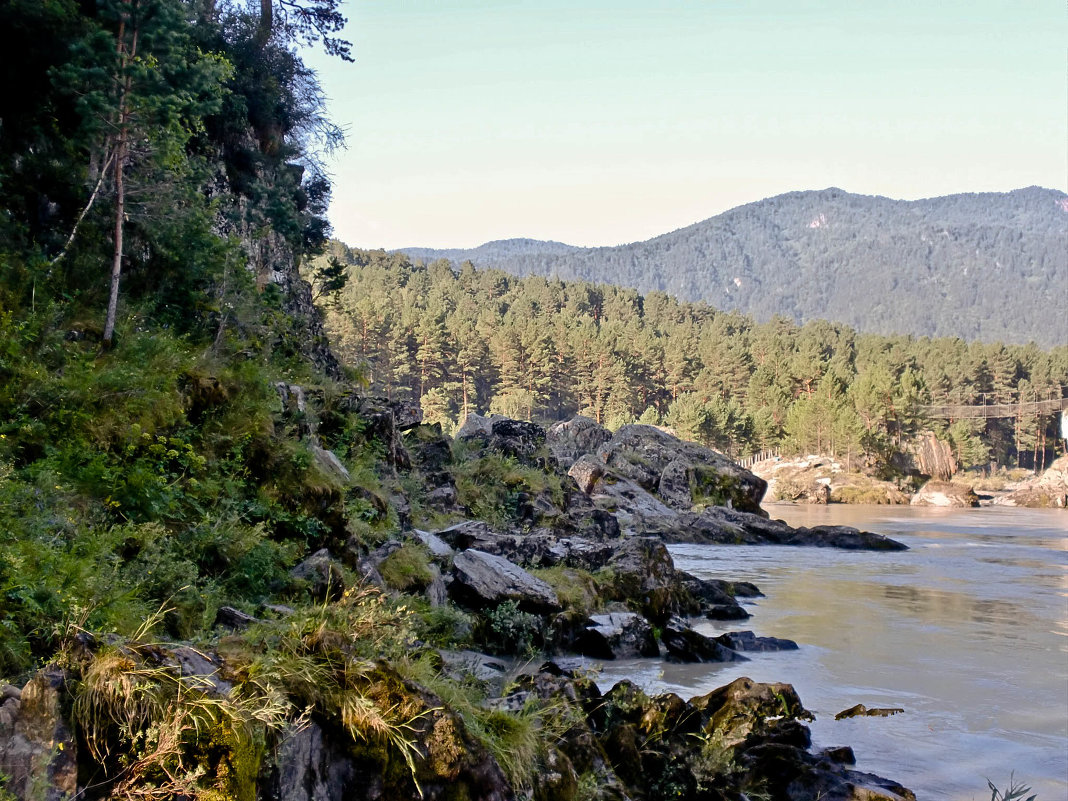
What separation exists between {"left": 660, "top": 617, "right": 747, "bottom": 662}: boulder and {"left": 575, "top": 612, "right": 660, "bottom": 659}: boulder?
0.22 m

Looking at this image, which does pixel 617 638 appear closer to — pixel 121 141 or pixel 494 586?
pixel 494 586

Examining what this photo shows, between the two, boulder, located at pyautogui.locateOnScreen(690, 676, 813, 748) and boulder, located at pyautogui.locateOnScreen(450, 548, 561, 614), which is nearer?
boulder, located at pyautogui.locateOnScreen(690, 676, 813, 748)

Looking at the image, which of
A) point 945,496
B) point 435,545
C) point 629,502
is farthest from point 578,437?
point 945,496

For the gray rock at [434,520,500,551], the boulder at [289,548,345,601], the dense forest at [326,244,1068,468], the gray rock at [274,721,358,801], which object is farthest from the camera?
the dense forest at [326,244,1068,468]

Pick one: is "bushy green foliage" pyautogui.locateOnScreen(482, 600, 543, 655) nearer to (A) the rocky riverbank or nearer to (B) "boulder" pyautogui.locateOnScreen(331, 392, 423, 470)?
(A) the rocky riverbank

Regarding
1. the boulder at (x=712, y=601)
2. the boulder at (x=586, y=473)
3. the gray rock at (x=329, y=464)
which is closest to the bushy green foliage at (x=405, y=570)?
the gray rock at (x=329, y=464)

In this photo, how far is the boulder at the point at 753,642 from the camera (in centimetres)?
1386

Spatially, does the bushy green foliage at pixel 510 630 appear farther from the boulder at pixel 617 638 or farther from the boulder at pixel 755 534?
the boulder at pixel 755 534

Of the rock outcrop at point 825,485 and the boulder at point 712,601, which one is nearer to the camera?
the boulder at point 712,601

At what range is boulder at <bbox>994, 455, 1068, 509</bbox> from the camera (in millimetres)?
72375

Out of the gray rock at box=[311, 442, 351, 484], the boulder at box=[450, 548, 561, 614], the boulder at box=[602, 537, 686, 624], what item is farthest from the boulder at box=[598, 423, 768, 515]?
the gray rock at box=[311, 442, 351, 484]

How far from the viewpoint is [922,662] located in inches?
530

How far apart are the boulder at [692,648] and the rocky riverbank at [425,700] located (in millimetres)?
32

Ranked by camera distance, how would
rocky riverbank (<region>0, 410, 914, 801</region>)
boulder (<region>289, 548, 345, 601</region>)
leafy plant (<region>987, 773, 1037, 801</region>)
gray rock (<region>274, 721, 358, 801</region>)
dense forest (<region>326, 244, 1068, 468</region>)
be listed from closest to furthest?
rocky riverbank (<region>0, 410, 914, 801</region>) → gray rock (<region>274, 721, 358, 801</region>) → leafy plant (<region>987, 773, 1037, 801</region>) → boulder (<region>289, 548, 345, 601</region>) → dense forest (<region>326, 244, 1068, 468</region>)
